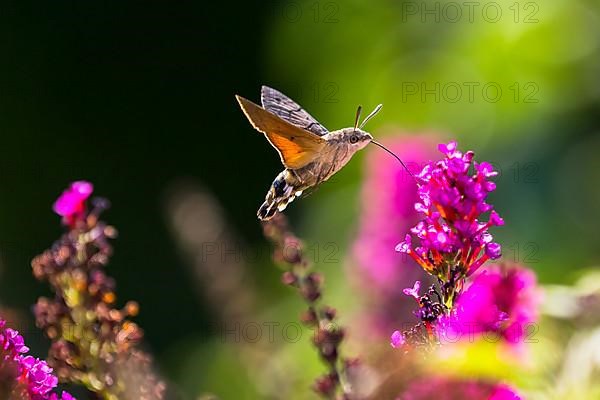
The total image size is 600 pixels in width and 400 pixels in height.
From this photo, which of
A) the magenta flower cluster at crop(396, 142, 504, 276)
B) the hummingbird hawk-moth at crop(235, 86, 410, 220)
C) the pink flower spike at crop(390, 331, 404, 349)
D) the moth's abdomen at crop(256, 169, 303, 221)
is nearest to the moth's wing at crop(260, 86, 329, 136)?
the hummingbird hawk-moth at crop(235, 86, 410, 220)

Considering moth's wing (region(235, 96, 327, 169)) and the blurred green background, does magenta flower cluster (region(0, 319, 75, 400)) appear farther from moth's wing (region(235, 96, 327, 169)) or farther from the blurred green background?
the blurred green background

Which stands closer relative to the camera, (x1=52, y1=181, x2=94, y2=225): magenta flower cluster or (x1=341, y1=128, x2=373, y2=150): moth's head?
(x1=52, y1=181, x2=94, y2=225): magenta flower cluster

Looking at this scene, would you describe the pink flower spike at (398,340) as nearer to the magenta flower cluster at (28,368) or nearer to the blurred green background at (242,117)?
the magenta flower cluster at (28,368)

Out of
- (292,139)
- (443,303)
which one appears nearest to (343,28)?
(292,139)

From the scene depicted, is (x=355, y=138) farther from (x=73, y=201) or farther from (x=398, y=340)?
(x=398, y=340)

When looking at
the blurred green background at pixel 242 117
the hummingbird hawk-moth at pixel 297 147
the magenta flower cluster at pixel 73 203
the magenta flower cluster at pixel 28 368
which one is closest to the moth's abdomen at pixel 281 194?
the hummingbird hawk-moth at pixel 297 147
